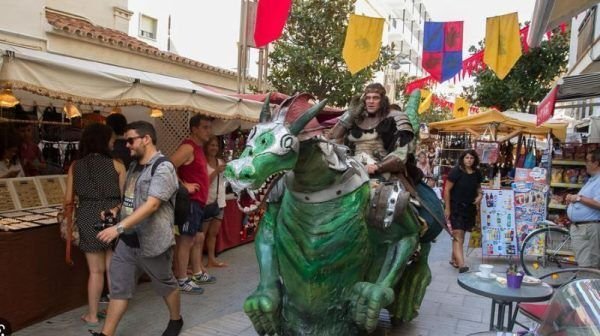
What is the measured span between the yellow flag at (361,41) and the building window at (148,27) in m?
8.86

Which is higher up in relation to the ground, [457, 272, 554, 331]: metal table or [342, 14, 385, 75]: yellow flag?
[342, 14, 385, 75]: yellow flag

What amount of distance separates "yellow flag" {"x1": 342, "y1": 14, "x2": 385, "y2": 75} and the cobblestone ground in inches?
164

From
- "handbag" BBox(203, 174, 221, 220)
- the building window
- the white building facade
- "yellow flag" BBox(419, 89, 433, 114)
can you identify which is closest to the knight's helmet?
"handbag" BBox(203, 174, 221, 220)

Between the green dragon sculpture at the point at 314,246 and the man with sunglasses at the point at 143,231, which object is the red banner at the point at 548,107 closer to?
the green dragon sculpture at the point at 314,246

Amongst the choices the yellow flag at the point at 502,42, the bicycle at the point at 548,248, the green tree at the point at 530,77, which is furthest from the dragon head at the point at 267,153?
the green tree at the point at 530,77

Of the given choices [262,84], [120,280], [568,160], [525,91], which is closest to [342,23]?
[262,84]

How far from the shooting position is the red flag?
8359 millimetres

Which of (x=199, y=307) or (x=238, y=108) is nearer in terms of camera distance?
(x=199, y=307)

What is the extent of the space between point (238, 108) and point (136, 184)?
99.3 inches

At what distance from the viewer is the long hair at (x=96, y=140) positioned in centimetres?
412

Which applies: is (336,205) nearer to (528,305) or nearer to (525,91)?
(528,305)

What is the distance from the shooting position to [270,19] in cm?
852

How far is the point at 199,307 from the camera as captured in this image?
4.91 metres

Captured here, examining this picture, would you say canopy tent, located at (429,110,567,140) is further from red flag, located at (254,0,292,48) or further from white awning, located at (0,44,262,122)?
white awning, located at (0,44,262,122)
